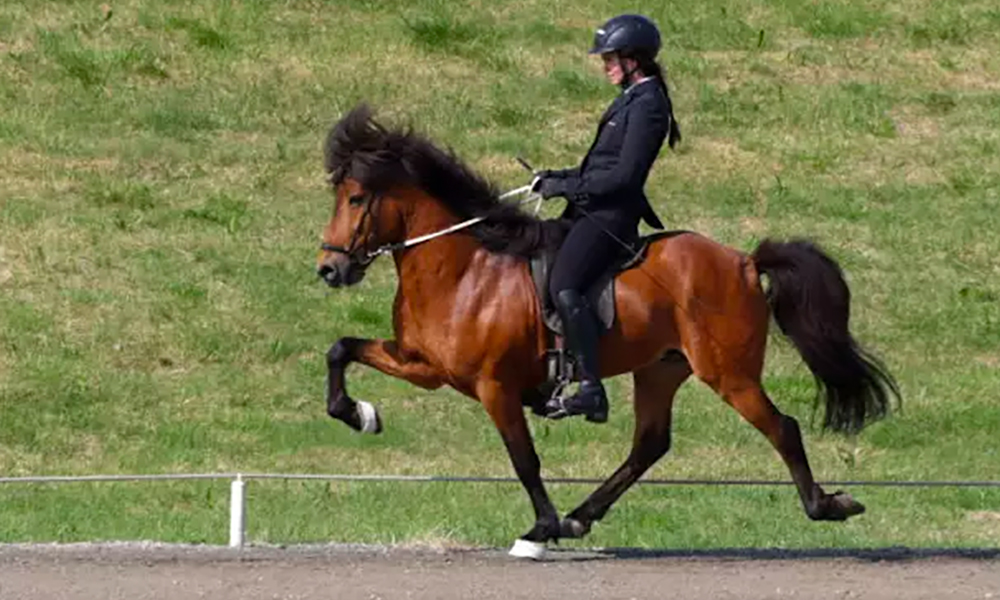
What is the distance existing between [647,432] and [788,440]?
2.68 ft

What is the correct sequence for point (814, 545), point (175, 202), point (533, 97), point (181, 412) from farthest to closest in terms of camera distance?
point (533, 97), point (175, 202), point (181, 412), point (814, 545)

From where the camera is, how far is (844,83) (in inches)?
926

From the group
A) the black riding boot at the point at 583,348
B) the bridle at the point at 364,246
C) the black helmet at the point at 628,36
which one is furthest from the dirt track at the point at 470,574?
the black helmet at the point at 628,36

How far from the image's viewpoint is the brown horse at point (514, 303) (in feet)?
37.9

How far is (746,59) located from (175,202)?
6775 mm

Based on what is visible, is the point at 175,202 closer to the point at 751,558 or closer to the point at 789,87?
the point at 789,87

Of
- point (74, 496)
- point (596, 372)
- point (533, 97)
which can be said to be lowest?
point (74, 496)

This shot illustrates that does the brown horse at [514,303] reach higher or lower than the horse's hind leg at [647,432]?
higher

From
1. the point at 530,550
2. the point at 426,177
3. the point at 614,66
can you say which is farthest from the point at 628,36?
the point at 530,550

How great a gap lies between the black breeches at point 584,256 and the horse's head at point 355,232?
0.90m

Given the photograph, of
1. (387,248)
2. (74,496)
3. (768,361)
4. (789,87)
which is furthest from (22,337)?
(789,87)

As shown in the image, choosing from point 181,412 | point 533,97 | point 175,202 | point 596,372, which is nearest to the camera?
point 596,372

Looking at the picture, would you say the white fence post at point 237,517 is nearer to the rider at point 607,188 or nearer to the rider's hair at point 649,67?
the rider at point 607,188

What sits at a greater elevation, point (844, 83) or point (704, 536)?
point (844, 83)
